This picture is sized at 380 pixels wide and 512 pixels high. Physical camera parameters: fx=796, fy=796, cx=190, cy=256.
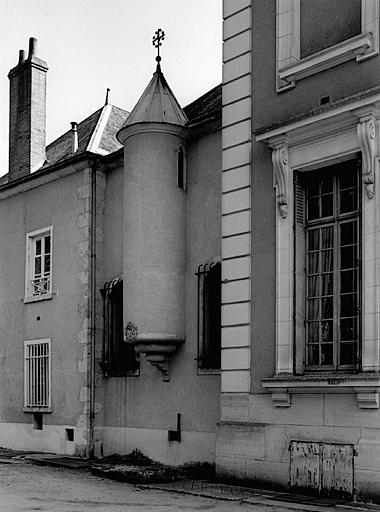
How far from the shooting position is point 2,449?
1800cm

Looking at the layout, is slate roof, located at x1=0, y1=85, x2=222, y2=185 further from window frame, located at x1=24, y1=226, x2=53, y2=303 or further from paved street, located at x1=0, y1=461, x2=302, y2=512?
paved street, located at x1=0, y1=461, x2=302, y2=512

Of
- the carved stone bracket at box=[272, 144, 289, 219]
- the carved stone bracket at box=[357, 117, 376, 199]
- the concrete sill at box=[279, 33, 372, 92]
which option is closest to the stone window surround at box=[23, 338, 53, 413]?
the carved stone bracket at box=[272, 144, 289, 219]

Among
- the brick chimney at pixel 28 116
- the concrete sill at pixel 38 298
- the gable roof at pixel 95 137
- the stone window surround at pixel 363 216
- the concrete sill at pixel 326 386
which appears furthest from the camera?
the brick chimney at pixel 28 116

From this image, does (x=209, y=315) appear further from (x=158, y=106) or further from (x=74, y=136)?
(x=74, y=136)

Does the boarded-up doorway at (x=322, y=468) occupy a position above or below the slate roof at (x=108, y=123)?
below

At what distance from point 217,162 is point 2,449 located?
8.59m

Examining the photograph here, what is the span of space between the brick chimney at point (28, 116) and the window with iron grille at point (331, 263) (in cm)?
960

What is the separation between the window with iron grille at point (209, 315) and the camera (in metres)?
13.7

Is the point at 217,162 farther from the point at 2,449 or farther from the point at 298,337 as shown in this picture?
the point at 2,449

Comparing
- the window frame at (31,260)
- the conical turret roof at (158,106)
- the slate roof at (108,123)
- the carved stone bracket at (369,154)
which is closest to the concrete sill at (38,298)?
the window frame at (31,260)

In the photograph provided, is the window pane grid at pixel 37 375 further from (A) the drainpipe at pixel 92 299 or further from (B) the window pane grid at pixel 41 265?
(A) the drainpipe at pixel 92 299

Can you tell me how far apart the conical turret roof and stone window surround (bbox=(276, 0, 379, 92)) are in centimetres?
312

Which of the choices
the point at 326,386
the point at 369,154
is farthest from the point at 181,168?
the point at 326,386

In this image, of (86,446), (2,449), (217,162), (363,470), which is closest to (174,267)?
(217,162)
